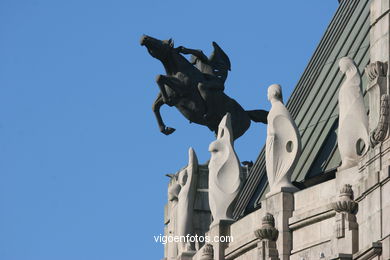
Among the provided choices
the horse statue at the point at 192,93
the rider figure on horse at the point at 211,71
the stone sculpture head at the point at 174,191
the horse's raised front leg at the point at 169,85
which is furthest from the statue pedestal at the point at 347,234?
the horse's raised front leg at the point at 169,85

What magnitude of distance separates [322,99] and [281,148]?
5818mm

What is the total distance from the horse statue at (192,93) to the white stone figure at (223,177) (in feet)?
18.0

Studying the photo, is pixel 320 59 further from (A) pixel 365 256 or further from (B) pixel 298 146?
(A) pixel 365 256

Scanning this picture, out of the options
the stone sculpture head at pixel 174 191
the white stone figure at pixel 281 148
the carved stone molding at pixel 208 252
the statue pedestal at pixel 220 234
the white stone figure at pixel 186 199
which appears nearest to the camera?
the white stone figure at pixel 281 148

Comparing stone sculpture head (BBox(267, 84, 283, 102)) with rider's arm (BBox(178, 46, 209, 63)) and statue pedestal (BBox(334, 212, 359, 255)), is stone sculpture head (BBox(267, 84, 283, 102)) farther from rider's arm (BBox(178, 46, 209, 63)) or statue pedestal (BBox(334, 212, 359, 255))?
rider's arm (BBox(178, 46, 209, 63))

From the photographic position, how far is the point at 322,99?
58.8 meters

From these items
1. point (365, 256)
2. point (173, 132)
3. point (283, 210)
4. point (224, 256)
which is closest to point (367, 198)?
point (365, 256)

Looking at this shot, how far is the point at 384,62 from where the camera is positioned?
157ft

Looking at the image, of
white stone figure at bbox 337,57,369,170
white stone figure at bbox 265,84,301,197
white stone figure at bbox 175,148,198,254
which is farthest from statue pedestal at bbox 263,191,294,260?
white stone figure at bbox 175,148,198,254

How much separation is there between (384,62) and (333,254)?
16.2 ft

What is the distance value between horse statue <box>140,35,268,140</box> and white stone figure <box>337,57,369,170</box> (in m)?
12.1

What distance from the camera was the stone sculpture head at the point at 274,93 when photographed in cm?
5414

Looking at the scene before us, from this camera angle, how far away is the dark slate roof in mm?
56000

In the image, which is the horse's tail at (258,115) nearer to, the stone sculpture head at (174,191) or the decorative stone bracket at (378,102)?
the stone sculpture head at (174,191)
